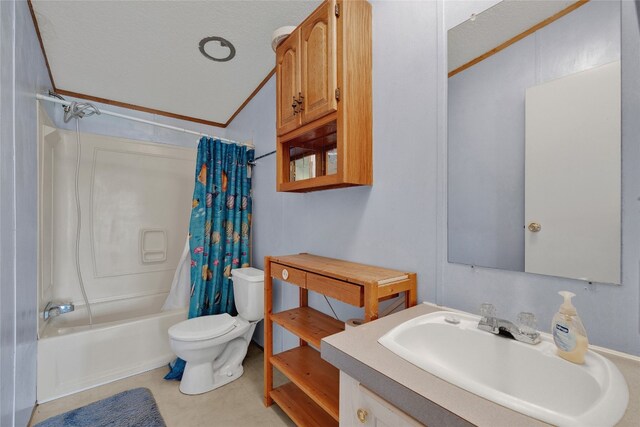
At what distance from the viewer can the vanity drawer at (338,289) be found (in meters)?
1.06

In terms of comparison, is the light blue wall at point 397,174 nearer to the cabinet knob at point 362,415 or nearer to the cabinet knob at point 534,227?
the cabinet knob at point 534,227

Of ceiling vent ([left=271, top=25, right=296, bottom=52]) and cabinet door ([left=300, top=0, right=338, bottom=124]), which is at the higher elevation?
ceiling vent ([left=271, top=25, right=296, bottom=52])

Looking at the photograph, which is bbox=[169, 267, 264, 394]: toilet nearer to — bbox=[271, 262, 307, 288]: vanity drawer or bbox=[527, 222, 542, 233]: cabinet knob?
bbox=[271, 262, 307, 288]: vanity drawer

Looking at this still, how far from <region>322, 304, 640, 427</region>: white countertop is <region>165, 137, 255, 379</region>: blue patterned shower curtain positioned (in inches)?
64.5

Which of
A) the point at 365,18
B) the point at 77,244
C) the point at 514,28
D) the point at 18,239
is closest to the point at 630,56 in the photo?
the point at 514,28

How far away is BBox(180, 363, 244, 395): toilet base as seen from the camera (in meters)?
1.76

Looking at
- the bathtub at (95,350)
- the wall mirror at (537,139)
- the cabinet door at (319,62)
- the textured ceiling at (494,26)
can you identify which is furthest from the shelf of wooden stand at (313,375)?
the textured ceiling at (494,26)

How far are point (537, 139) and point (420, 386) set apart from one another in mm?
841

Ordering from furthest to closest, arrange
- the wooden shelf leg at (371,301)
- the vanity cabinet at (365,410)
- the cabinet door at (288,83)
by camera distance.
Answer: the cabinet door at (288,83) → the wooden shelf leg at (371,301) → the vanity cabinet at (365,410)

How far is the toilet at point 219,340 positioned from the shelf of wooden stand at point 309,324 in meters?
0.45

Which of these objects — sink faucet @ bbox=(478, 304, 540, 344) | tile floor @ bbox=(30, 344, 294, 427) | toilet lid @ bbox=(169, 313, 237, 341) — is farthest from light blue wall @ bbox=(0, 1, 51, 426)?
sink faucet @ bbox=(478, 304, 540, 344)

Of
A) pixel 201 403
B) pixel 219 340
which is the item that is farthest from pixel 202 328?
pixel 201 403

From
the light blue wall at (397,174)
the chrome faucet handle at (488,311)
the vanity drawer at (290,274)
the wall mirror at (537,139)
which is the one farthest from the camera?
the vanity drawer at (290,274)

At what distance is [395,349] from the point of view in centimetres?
72
